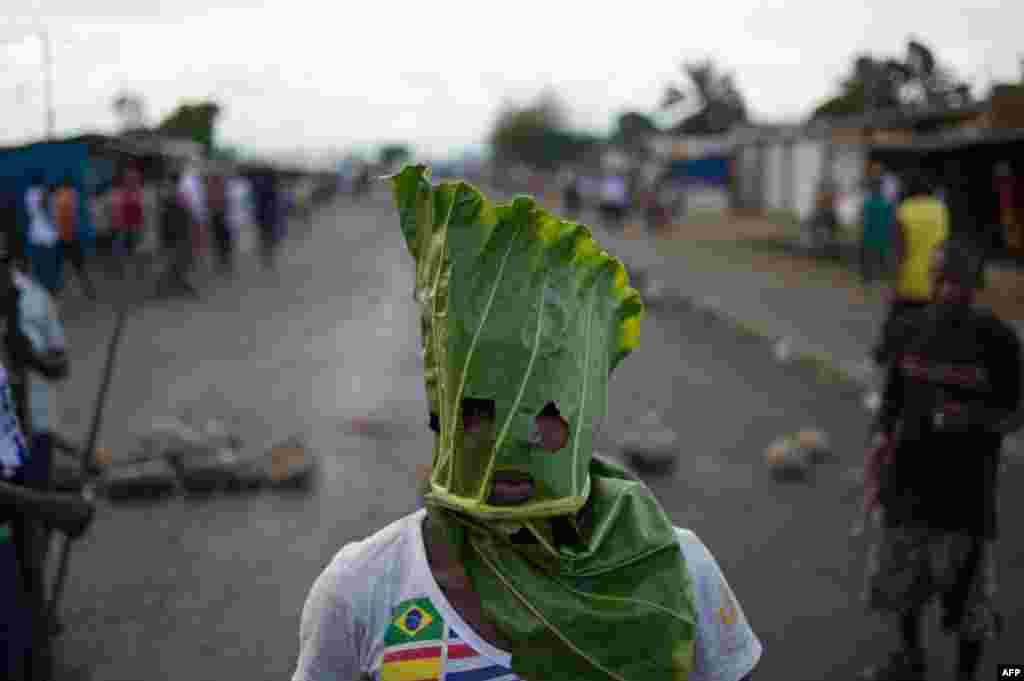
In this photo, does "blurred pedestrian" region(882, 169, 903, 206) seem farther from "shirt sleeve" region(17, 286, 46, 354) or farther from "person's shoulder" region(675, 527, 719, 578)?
"person's shoulder" region(675, 527, 719, 578)

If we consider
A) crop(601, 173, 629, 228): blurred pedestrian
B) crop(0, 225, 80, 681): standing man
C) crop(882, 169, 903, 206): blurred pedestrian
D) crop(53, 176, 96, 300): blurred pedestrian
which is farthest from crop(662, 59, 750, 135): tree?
crop(601, 173, 629, 228): blurred pedestrian

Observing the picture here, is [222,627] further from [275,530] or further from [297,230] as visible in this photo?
[297,230]

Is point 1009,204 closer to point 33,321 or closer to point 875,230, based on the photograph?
point 875,230

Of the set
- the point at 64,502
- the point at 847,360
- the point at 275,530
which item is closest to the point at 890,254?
the point at 847,360

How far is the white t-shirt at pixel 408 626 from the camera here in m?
2.03

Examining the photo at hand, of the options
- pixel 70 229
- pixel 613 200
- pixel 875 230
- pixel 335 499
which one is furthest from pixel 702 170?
pixel 335 499

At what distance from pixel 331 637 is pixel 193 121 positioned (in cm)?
226

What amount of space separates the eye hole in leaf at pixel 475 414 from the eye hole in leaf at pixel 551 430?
8 cm

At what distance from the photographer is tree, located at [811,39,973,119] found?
4.88 meters

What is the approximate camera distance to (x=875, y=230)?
19203 mm

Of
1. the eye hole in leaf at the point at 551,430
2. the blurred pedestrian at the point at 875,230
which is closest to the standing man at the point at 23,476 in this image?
the eye hole in leaf at the point at 551,430

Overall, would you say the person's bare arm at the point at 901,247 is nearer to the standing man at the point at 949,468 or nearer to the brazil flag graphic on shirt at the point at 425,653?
the standing man at the point at 949,468

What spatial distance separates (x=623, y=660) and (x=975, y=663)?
3.45m

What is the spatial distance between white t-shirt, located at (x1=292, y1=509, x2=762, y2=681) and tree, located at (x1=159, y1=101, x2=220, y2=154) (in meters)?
2.13
